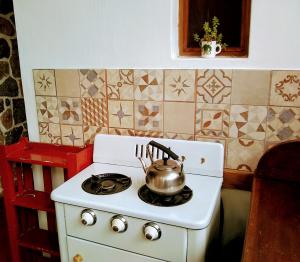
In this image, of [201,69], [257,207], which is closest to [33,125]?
[201,69]

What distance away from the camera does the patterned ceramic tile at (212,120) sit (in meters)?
1.38

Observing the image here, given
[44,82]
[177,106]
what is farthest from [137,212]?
[44,82]

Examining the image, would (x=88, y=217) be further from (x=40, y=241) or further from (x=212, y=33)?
(x=212, y=33)

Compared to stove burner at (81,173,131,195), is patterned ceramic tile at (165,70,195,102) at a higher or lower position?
higher

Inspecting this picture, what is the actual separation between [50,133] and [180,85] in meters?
0.83

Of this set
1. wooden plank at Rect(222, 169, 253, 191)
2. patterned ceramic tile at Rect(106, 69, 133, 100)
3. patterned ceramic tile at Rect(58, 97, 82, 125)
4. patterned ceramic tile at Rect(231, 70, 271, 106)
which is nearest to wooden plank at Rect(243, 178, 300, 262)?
wooden plank at Rect(222, 169, 253, 191)

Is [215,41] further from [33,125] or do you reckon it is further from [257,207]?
[33,125]

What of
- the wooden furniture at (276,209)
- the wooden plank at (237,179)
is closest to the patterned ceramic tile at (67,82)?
the wooden plank at (237,179)

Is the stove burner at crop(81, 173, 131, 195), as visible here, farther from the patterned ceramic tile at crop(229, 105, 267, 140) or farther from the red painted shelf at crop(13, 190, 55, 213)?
the patterned ceramic tile at crop(229, 105, 267, 140)

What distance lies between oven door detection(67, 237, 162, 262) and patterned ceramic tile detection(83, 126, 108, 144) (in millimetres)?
557

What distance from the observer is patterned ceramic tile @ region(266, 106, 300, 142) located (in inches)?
50.0

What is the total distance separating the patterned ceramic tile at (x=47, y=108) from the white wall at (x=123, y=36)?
51 millimetres

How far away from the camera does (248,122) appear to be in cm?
134

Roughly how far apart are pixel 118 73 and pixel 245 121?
0.66 m
